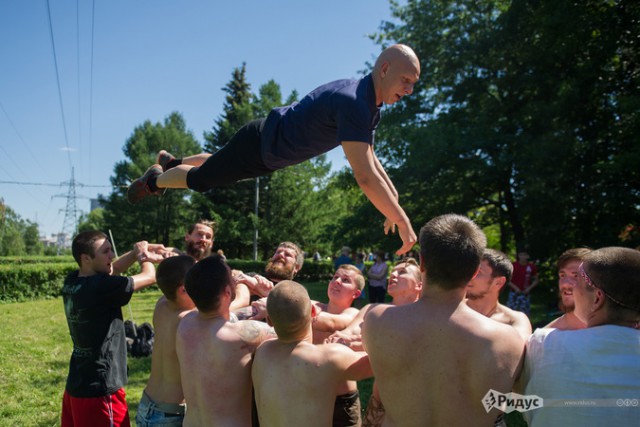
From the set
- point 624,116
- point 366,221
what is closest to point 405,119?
point 366,221

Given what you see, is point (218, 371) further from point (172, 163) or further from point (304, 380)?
point (172, 163)

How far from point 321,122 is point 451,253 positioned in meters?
1.45

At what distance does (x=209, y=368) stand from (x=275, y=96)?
35422 millimetres

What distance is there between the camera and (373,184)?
288 cm

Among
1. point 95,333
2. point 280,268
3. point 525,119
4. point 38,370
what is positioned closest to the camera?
point 95,333

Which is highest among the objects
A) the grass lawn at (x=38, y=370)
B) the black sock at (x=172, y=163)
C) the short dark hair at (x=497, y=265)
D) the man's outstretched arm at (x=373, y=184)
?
the black sock at (x=172, y=163)

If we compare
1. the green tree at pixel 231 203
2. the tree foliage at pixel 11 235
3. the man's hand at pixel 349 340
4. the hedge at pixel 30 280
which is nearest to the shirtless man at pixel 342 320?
the man's hand at pixel 349 340

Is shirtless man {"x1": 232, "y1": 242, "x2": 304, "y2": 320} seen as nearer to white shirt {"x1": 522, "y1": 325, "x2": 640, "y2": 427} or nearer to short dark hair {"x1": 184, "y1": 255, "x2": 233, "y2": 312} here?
short dark hair {"x1": 184, "y1": 255, "x2": 233, "y2": 312}

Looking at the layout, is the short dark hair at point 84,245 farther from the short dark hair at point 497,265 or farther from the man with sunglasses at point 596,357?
the man with sunglasses at point 596,357

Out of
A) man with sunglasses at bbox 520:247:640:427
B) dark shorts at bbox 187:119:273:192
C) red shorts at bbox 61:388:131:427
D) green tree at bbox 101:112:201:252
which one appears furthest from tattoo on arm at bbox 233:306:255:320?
green tree at bbox 101:112:201:252

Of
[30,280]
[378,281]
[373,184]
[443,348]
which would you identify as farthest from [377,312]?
[30,280]

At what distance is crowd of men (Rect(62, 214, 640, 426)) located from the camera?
1.92m

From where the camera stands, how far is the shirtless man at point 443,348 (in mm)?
1947

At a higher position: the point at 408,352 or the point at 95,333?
the point at 408,352
